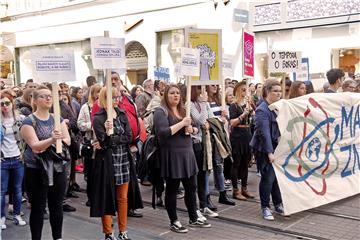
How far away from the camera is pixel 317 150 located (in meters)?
6.67

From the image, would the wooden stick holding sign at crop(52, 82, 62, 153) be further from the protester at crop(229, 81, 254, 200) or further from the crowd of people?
the protester at crop(229, 81, 254, 200)

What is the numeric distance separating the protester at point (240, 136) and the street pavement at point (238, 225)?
0.47 metres

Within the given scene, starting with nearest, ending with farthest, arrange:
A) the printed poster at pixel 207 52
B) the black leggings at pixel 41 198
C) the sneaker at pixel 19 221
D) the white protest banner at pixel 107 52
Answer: the black leggings at pixel 41 198 → the white protest banner at pixel 107 52 → the sneaker at pixel 19 221 → the printed poster at pixel 207 52

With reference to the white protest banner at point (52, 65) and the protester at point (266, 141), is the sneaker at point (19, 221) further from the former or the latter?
the protester at point (266, 141)

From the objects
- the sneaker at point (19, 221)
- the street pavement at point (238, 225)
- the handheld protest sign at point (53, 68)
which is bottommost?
the street pavement at point (238, 225)

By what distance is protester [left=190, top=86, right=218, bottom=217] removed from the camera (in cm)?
612

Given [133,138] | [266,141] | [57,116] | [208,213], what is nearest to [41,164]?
[57,116]

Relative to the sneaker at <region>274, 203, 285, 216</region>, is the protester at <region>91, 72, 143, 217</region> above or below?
above

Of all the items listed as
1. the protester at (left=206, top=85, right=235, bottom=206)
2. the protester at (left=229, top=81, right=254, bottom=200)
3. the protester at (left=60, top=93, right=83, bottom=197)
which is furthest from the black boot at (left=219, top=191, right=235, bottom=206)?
the protester at (left=60, top=93, right=83, bottom=197)

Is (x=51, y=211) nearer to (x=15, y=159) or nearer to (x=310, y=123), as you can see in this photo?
(x=15, y=159)

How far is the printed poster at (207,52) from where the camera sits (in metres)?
6.11

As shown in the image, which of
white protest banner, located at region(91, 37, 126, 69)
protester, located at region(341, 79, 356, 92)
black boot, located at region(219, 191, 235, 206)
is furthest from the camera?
protester, located at region(341, 79, 356, 92)

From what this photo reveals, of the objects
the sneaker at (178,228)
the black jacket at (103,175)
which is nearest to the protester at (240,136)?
the sneaker at (178,228)

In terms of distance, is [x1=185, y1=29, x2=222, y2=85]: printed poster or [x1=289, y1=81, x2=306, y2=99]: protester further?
[x1=289, y1=81, x2=306, y2=99]: protester
